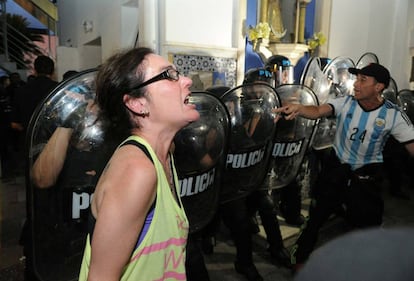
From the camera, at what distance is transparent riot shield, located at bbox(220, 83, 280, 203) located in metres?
1.96

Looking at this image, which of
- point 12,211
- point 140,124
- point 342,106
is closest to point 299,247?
point 342,106

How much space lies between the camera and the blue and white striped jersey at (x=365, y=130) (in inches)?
89.4

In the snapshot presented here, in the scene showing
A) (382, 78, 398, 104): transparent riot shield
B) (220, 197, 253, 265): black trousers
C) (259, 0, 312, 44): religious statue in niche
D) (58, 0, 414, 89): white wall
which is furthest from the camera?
(259, 0, 312, 44): religious statue in niche

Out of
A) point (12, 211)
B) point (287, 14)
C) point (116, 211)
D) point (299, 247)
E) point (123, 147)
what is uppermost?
point (287, 14)

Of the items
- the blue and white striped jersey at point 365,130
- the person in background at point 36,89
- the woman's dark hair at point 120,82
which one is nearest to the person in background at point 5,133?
the person in background at point 36,89

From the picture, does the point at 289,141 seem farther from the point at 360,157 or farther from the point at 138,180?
the point at 138,180

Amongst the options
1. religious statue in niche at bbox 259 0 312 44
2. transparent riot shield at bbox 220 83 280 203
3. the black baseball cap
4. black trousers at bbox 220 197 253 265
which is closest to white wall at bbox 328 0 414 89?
religious statue in niche at bbox 259 0 312 44

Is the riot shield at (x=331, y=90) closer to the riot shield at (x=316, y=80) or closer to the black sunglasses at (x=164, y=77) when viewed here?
the riot shield at (x=316, y=80)

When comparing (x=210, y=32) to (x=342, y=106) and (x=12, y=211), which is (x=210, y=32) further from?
(x=12, y=211)

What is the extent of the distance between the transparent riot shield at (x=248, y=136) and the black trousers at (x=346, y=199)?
19.6 inches

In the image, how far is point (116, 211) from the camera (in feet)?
2.60

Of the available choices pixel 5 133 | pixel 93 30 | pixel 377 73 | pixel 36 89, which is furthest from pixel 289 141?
pixel 93 30

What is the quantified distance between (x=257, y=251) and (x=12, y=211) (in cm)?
228

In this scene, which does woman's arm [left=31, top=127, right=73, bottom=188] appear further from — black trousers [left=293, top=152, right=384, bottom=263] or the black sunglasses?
black trousers [left=293, top=152, right=384, bottom=263]
